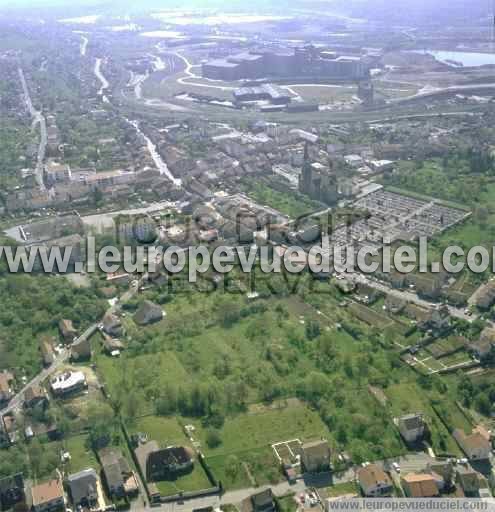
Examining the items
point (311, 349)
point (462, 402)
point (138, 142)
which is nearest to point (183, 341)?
point (311, 349)

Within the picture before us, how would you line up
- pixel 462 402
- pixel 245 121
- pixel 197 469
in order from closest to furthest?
pixel 197 469, pixel 462 402, pixel 245 121

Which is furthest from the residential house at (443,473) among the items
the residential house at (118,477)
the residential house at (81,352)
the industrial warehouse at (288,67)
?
the industrial warehouse at (288,67)

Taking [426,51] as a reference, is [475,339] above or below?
below

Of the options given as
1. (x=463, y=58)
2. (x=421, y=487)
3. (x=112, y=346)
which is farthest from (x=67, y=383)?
(x=463, y=58)

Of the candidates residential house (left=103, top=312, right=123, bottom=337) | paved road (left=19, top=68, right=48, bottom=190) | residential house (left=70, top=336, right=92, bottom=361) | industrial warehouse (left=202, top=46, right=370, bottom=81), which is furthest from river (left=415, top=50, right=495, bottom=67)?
residential house (left=70, top=336, right=92, bottom=361)

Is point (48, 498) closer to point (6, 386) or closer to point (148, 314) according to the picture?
point (6, 386)

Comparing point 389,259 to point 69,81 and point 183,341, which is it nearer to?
point 183,341

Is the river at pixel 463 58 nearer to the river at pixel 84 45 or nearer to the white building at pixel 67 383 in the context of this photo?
the river at pixel 84 45

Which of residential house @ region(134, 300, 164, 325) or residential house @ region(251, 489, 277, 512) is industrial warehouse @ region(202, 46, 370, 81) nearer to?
residential house @ region(134, 300, 164, 325)
